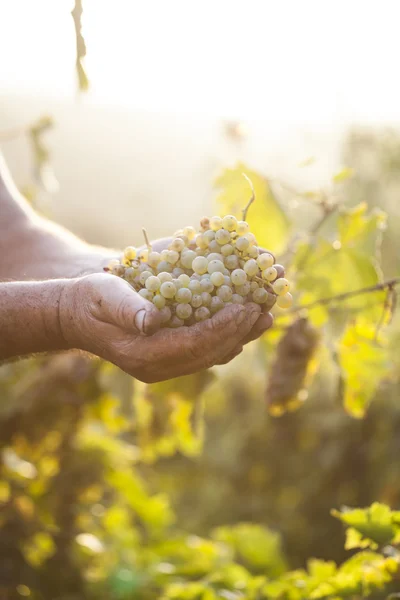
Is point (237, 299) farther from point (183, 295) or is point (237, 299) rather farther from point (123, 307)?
point (123, 307)

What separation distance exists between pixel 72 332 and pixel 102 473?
177cm

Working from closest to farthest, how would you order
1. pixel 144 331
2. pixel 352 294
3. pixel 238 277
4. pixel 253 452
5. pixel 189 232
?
pixel 144 331
pixel 238 277
pixel 189 232
pixel 352 294
pixel 253 452

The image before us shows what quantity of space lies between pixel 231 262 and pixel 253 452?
3.70 metres

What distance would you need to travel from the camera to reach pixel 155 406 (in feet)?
7.11

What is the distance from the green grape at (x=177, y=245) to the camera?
113 cm

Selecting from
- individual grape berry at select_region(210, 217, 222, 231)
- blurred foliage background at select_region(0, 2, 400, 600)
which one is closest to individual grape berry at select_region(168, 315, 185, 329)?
individual grape berry at select_region(210, 217, 222, 231)

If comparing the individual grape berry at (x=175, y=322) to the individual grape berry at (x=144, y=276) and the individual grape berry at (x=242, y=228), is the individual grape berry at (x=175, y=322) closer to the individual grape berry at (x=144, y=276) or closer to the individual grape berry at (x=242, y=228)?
the individual grape berry at (x=144, y=276)

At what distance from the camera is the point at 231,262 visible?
1100mm

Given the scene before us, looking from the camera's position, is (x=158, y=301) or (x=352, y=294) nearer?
(x=158, y=301)

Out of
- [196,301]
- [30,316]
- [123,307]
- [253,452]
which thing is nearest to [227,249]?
[196,301]

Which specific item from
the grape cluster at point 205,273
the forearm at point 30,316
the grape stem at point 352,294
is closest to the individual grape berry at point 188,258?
the grape cluster at point 205,273

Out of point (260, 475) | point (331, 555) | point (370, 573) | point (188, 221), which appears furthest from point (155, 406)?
point (188, 221)

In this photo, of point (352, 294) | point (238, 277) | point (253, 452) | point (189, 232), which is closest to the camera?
point (238, 277)

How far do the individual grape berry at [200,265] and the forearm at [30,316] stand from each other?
0.24 meters
